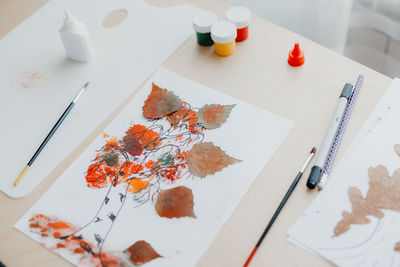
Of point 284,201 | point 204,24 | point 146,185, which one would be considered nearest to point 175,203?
point 146,185

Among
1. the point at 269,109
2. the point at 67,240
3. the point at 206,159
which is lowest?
the point at 67,240

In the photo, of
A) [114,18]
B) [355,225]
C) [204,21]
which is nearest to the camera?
[355,225]

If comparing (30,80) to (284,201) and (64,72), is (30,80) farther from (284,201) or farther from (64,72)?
(284,201)

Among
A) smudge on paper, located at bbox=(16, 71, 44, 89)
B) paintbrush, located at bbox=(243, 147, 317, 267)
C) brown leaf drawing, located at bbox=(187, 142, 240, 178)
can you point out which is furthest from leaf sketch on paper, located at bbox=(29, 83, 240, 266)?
smudge on paper, located at bbox=(16, 71, 44, 89)

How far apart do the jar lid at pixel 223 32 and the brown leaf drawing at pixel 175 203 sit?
1.02ft

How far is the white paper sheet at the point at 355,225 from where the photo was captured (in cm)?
61

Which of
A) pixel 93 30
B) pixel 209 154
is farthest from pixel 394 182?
pixel 93 30

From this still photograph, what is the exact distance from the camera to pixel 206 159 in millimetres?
729

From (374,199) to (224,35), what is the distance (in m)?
0.41

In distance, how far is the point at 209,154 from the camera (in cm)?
73

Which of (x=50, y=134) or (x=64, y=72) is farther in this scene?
(x=64, y=72)

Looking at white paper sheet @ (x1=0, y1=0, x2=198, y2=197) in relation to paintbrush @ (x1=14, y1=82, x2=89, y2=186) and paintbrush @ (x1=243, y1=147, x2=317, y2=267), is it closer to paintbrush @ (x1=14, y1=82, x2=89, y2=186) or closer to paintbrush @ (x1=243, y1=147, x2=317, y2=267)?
paintbrush @ (x1=14, y1=82, x2=89, y2=186)

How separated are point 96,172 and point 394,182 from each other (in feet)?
1.61

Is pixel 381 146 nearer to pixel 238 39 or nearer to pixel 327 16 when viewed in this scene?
pixel 238 39
